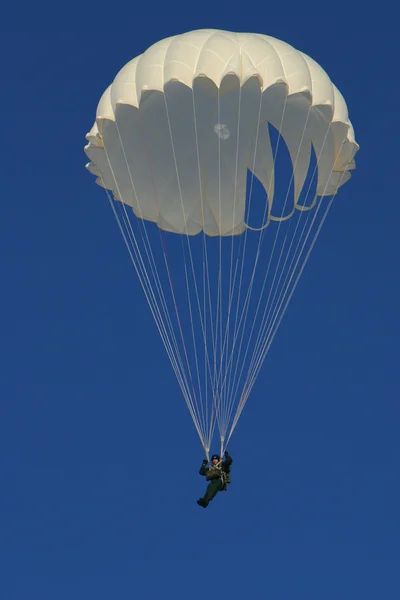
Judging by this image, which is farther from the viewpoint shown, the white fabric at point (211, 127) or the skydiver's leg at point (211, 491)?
the white fabric at point (211, 127)

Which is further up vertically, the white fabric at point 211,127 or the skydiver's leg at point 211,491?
the white fabric at point 211,127

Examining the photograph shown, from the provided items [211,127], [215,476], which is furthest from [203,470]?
[211,127]

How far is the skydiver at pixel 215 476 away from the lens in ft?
114

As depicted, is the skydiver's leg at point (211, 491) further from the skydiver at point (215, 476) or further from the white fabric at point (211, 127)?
the white fabric at point (211, 127)

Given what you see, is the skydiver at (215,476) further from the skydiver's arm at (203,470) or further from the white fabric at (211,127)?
the white fabric at (211,127)

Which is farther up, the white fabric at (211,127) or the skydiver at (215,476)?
the white fabric at (211,127)

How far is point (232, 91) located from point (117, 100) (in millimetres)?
2802

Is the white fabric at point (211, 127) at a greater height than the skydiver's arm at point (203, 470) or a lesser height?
greater

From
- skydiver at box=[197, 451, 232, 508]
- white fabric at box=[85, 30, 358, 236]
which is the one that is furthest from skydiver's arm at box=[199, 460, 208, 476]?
white fabric at box=[85, 30, 358, 236]

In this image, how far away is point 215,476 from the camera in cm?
3478

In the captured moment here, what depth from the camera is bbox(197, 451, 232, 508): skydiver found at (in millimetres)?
34688

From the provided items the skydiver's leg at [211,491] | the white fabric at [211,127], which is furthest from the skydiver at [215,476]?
the white fabric at [211,127]

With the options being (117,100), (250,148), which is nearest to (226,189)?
(250,148)

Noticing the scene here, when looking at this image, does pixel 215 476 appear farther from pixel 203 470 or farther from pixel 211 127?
pixel 211 127
